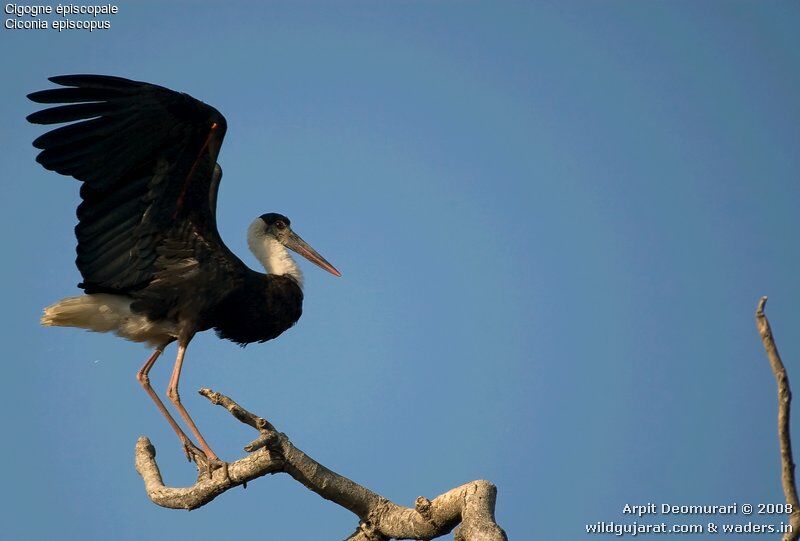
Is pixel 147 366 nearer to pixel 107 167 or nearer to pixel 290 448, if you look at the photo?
pixel 107 167

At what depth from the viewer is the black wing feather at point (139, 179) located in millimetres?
8336

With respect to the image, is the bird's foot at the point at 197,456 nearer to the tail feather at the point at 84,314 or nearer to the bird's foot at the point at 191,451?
the bird's foot at the point at 191,451

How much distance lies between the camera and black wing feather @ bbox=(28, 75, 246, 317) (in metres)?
8.34

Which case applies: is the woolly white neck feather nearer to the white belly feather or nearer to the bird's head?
the bird's head

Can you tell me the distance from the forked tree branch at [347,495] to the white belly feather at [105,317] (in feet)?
8.18

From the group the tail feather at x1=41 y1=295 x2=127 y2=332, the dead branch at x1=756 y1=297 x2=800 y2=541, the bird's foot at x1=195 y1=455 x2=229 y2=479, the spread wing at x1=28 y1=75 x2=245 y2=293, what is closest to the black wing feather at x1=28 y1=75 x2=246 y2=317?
the spread wing at x1=28 y1=75 x2=245 y2=293

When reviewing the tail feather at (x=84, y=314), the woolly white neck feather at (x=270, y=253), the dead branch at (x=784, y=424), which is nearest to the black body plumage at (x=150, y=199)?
the tail feather at (x=84, y=314)

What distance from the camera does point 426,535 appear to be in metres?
6.00

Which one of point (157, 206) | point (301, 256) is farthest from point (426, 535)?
point (301, 256)

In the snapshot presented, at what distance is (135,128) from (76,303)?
1592 mm

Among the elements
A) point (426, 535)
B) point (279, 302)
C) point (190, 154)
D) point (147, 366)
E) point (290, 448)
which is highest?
point (190, 154)

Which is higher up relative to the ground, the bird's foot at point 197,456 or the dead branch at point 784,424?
the bird's foot at point 197,456

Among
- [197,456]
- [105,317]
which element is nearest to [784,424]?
[197,456]

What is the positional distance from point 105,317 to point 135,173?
1314 millimetres
